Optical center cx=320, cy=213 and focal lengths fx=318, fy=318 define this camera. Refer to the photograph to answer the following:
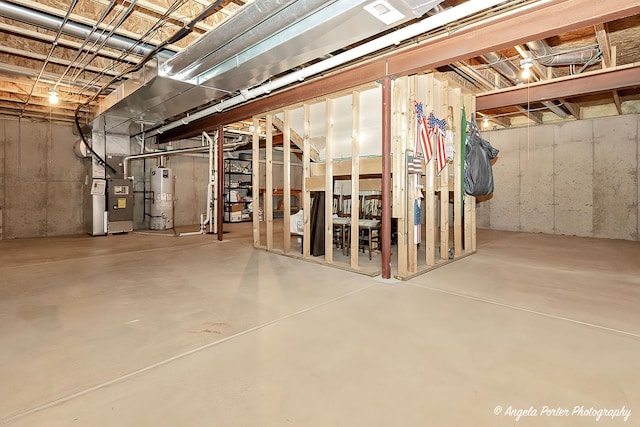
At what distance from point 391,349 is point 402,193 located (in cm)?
201

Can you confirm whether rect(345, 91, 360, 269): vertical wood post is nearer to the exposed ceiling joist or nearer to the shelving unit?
the exposed ceiling joist

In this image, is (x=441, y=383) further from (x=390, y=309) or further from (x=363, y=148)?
(x=363, y=148)

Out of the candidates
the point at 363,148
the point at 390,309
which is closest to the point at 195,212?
→ the point at 363,148

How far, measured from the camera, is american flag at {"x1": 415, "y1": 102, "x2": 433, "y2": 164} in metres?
3.76

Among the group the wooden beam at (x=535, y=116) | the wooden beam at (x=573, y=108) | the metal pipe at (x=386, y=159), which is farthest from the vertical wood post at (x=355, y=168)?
the wooden beam at (x=535, y=116)

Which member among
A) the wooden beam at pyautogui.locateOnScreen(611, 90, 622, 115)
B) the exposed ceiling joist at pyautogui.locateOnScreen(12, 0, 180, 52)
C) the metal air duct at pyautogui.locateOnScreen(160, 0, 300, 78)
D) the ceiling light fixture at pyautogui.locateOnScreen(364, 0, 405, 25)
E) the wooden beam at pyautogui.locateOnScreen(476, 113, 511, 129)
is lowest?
the ceiling light fixture at pyautogui.locateOnScreen(364, 0, 405, 25)

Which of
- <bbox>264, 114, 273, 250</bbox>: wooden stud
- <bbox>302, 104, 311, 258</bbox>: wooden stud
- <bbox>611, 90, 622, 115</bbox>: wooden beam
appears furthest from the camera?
<bbox>611, 90, 622, 115</bbox>: wooden beam

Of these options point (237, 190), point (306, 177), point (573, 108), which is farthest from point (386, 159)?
point (237, 190)

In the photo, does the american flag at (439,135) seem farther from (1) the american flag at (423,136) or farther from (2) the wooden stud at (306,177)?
(2) the wooden stud at (306,177)

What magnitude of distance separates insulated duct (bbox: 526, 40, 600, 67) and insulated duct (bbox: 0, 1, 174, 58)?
4.68m

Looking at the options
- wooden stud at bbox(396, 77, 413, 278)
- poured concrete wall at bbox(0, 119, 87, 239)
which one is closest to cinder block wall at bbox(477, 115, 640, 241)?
wooden stud at bbox(396, 77, 413, 278)

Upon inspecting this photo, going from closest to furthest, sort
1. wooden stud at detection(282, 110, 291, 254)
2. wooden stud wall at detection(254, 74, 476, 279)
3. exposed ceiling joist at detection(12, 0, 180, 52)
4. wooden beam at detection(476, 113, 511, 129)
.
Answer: exposed ceiling joist at detection(12, 0, 180, 52)
wooden stud wall at detection(254, 74, 476, 279)
wooden stud at detection(282, 110, 291, 254)
wooden beam at detection(476, 113, 511, 129)

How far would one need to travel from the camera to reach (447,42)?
9.94 ft

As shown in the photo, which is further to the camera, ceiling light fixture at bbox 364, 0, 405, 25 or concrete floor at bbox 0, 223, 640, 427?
ceiling light fixture at bbox 364, 0, 405, 25
